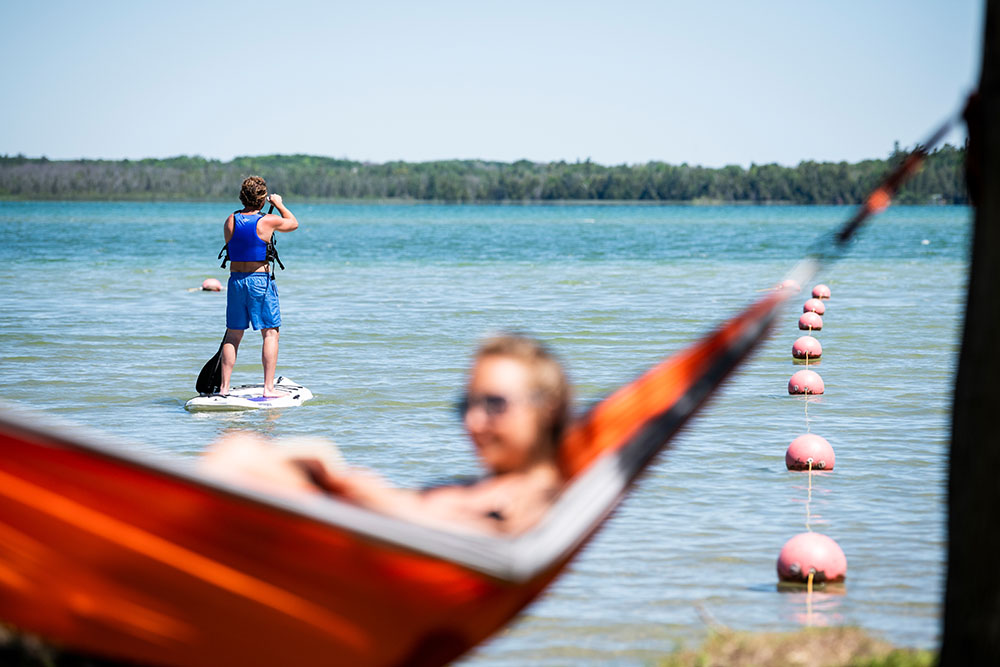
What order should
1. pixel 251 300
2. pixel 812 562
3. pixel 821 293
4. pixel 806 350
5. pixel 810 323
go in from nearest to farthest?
pixel 812 562 → pixel 251 300 → pixel 806 350 → pixel 810 323 → pixel 821 293

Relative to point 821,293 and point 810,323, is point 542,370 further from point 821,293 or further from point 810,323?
point 821,293

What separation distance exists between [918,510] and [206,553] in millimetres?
5249

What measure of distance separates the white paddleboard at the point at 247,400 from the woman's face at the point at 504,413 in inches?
315

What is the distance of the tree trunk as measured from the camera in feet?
9.28

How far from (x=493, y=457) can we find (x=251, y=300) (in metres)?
7.56

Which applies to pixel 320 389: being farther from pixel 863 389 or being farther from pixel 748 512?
pixel 748 512

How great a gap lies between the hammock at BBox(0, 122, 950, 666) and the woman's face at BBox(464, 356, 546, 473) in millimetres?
134

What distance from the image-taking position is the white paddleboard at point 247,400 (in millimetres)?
10555

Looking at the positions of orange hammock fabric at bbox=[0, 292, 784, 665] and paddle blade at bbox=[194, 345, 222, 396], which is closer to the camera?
orange hammock fabric at bbox=[0, 292, 784, 665]

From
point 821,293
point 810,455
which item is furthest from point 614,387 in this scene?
point 821,293

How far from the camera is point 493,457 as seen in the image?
290 cm

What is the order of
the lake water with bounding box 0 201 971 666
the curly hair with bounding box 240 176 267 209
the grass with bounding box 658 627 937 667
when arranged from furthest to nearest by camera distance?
the curly hair with bounding box 240 176 267 209 < the lake water with bounding box 0 201 971 666 < the grass with bounding box 658 627 937 667

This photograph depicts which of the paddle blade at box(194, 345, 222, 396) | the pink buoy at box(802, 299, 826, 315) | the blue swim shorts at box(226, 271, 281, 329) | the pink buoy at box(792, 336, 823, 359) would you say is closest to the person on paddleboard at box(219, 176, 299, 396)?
the blue swim shorts at box(226, 271, 281, 329)

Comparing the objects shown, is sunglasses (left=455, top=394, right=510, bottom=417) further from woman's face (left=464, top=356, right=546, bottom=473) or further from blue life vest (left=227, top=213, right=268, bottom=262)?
blue life vest (left=227, top=213, right=268, bottom=262)
